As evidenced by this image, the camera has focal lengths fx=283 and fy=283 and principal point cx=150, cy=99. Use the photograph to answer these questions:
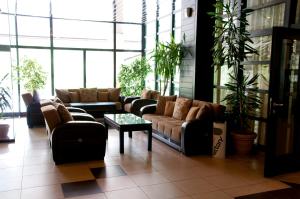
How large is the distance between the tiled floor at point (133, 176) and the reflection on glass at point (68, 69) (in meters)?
4.20

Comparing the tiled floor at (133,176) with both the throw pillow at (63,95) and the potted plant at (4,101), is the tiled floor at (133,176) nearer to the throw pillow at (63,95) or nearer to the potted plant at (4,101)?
the potted plant at (4,101)

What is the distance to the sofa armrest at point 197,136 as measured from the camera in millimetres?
4711

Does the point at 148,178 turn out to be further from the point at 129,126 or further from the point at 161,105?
the point at 161,105

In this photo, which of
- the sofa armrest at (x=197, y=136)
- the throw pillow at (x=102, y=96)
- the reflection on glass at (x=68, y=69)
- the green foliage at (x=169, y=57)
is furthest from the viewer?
the reflection on glass at (x=68, y=69)

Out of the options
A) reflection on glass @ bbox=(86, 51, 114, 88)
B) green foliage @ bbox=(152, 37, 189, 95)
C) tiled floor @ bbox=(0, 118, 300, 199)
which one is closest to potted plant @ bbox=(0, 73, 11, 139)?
tiled floor @ bbox=(0, 118, 300, 199)

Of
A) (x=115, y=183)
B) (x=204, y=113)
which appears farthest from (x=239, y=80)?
(x=115, y=183)

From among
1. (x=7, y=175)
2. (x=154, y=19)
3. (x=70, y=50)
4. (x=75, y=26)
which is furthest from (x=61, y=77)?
(x=7, y=175)

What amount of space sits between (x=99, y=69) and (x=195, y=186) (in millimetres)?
6715

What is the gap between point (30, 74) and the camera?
26.4ft

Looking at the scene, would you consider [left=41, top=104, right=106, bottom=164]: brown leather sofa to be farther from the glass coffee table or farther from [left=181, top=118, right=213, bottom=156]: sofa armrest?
[left=181, top=118, right=213, bottom=156]: sofa armrest

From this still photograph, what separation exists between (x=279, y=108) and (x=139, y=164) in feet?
7.08

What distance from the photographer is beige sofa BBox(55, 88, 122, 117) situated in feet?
25.4

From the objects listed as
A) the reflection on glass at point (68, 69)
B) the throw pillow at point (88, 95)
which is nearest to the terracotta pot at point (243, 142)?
the throw pillow at point (88, 95)

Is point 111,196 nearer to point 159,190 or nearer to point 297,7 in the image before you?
point 159,190
